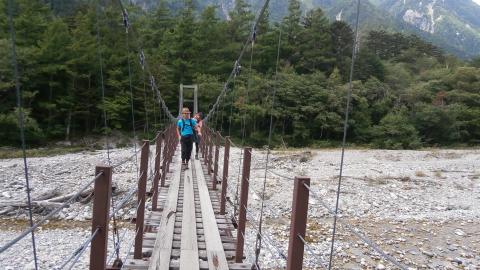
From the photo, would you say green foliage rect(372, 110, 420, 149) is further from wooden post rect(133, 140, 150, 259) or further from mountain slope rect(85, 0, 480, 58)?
mountain slope rect(85, 0, 480, 58)

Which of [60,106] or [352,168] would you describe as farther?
[60,106]

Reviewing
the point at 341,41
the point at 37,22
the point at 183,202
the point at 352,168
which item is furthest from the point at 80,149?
the point at 341,41

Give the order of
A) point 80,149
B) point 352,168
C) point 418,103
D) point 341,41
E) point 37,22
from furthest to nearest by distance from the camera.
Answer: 1. point 341,41
2. point 418,103
3. point 37,22
4. point 80,149
5. point 352,168

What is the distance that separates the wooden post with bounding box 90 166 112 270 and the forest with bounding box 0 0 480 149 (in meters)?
12.9

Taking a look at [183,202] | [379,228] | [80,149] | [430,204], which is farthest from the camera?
[80,149]

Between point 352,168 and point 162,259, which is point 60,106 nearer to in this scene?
point 352,168

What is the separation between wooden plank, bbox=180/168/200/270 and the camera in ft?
7.44

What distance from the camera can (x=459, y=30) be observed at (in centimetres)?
11344

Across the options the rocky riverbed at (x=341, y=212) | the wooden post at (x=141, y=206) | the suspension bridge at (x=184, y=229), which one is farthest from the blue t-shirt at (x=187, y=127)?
the wooden post at (x=141, y=206)

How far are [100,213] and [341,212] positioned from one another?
298 inches

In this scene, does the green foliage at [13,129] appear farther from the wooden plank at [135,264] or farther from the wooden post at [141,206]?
the wooden plank at [135,264]

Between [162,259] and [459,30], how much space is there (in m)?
132

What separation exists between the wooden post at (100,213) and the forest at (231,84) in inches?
507

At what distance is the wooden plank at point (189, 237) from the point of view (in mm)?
2268
